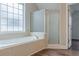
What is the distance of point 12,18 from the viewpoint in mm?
1783

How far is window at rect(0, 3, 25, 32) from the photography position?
171 centimetres

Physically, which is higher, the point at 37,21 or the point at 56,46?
the point at 37,21

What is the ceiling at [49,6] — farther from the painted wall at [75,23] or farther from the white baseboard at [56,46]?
the white baseboard at [56,46]

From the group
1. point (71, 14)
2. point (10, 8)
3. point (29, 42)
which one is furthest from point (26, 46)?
point (71, 14)

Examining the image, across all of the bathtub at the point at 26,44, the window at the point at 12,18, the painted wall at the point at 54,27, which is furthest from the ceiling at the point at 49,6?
the bathtub at the point at 26,44

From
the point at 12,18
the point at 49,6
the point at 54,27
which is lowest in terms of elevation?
the point at 54,27

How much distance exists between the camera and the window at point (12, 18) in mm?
1711

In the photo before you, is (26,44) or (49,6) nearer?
(49,6)

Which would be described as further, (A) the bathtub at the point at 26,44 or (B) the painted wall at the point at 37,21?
(B) the painted wall at the point at 37,21

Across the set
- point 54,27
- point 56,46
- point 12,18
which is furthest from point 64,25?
point 12,18

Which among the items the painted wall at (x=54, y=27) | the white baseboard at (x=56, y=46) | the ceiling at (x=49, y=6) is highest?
the ceiling at (x=49, y=6)

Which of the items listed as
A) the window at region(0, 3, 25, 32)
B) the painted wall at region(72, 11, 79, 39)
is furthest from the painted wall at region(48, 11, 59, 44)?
the window at region(0, 3, 25, 32)

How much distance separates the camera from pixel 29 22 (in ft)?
5.88

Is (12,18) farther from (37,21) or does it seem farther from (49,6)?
(49,6)
